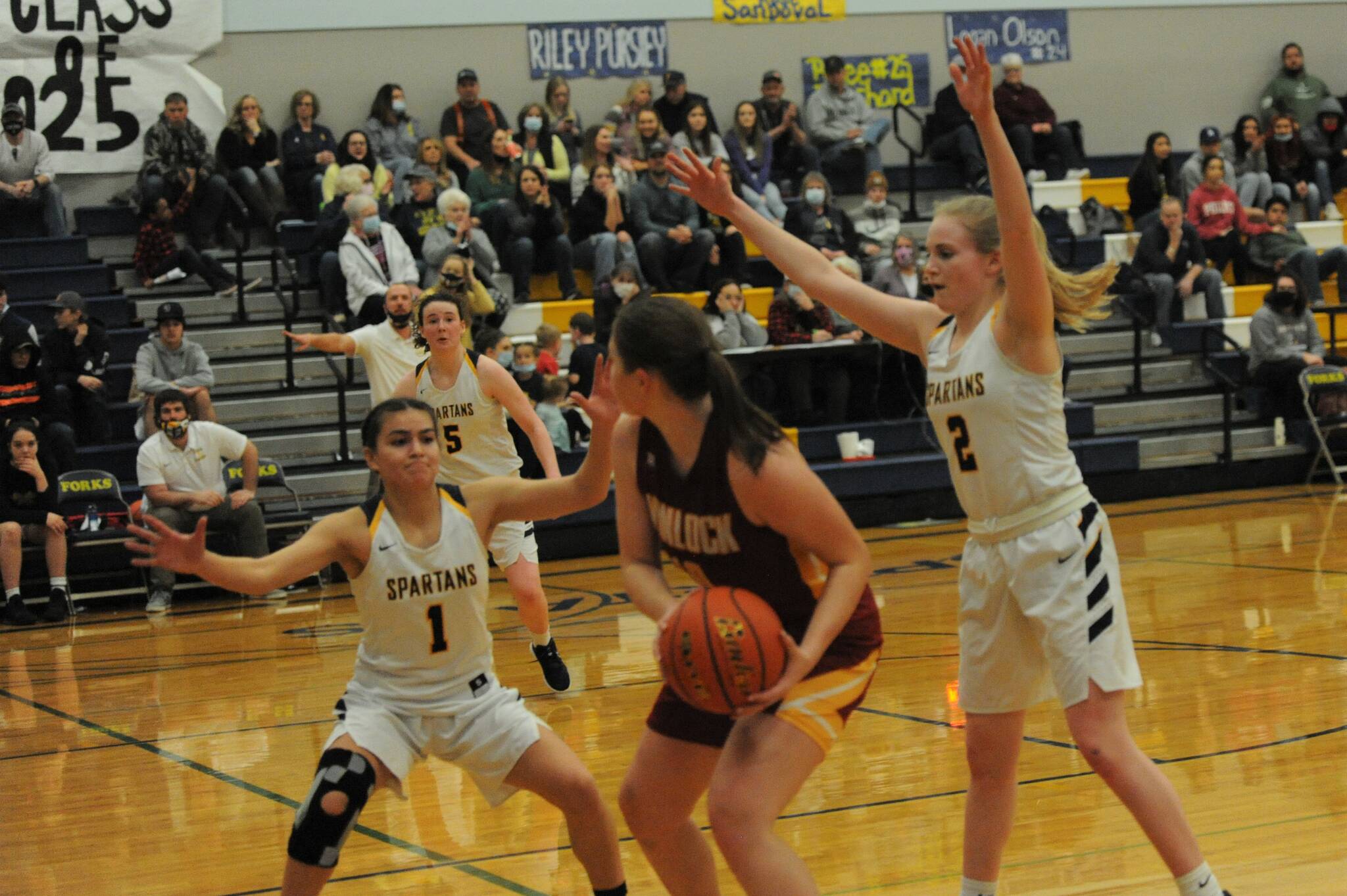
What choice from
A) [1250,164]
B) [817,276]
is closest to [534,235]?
[1250,164]

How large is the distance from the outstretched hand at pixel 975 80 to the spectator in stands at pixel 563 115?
11.6m

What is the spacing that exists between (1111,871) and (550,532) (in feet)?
27.2

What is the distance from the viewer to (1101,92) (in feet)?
60.6

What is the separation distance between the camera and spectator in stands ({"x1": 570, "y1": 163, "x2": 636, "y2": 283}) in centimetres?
1391

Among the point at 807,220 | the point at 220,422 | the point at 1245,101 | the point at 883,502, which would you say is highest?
the point at 1245,101

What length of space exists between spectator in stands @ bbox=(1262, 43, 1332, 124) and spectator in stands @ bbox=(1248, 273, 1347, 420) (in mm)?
4662

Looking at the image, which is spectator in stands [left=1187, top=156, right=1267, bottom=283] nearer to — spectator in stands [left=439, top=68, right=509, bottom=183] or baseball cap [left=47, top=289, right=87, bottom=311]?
spectator in stands [left=439, top=68, right=509, bottom=183]

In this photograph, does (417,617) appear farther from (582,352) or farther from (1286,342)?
(1286,342)

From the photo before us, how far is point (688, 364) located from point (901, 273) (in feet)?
36.4

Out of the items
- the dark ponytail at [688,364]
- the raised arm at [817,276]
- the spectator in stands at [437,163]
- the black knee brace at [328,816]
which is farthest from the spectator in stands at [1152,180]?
the black knee brace at [328,816]

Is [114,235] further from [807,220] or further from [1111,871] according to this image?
[1111,871]

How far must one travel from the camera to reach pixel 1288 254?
15789 millimetres

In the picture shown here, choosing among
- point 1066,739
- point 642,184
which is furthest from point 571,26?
point 1066,739

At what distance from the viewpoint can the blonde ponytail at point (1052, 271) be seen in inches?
144
